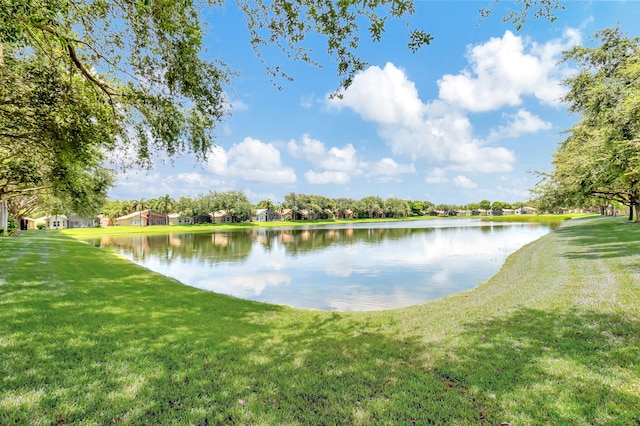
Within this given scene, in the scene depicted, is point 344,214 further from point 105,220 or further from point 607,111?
point 607,111

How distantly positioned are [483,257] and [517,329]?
19020mm

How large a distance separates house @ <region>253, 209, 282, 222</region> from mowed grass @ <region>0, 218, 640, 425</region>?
125 meters

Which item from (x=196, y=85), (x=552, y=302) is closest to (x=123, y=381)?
(x=196, y=85)

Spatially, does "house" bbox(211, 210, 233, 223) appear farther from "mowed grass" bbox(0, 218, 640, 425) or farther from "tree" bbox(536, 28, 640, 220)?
"mowed grass" bbox(0, 218, 640, 425)

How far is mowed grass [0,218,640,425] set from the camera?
3869mm

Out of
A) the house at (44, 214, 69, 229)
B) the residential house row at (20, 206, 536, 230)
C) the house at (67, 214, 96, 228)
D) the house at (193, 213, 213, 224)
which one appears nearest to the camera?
the house at (44, 214, 69, 229)

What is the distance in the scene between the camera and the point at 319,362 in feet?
18.1

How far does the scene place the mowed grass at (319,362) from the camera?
3869mm

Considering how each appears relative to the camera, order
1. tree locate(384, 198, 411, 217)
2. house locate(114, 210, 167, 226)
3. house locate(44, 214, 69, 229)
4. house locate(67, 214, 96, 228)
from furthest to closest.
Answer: tree locate(384, 198, 411, 217), house locate(114, 210, 167, 226), house locate(67, 214, 96, 228), house locate(44, 214, 69, 229)

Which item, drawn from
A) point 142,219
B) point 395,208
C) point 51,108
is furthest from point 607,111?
point 395,208

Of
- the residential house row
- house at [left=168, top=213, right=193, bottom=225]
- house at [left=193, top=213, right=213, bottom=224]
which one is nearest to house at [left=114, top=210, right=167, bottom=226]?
the residential house row

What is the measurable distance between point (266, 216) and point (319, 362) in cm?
13205

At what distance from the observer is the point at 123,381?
14.7 ft

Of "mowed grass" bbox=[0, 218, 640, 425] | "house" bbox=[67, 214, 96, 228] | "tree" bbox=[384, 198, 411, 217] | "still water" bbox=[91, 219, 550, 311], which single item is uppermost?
"tree" bbox=[384, 198, 411, 217]
